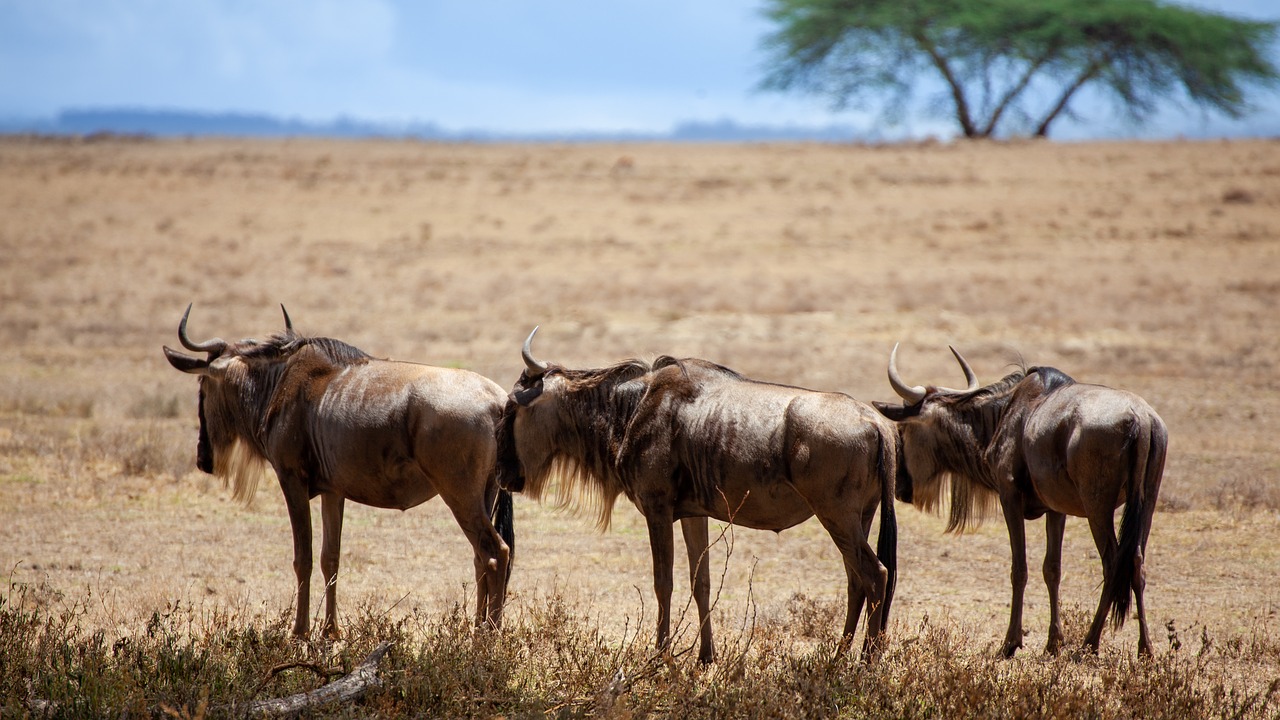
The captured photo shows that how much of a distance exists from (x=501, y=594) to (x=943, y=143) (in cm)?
3755

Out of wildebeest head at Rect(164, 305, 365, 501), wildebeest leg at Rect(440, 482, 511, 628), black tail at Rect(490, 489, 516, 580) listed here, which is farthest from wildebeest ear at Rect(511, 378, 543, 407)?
wildebeest head at Rect(164, 305, 365, 501)

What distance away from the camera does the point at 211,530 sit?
922cm

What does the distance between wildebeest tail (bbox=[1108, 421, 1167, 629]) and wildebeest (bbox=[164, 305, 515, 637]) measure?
11.3 feet

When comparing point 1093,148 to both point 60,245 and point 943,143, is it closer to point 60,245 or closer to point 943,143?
point 943,143

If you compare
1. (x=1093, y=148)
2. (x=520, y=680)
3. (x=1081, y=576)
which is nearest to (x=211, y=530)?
(x=520, y=680)

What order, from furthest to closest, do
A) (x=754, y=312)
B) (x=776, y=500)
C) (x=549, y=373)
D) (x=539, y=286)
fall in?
(x=539, y=286), (x=754, y=312), (x=549, y=373), (x=776, y=500)

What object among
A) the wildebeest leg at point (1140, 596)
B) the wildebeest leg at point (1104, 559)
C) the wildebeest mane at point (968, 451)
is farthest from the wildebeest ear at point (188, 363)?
the wildebeest leg at point (1140, 596)

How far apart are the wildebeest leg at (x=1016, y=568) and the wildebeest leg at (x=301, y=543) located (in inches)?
161

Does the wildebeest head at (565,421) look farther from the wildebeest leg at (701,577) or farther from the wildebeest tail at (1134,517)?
the wildebeest tail at (1134,517)

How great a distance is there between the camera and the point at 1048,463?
6.79 m

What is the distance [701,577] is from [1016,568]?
6.35ft

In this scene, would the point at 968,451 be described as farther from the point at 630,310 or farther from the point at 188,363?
the point at 630,310

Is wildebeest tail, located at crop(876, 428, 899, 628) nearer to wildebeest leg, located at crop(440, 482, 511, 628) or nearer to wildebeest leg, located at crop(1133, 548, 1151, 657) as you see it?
wildebeest leg, located at crop(1133, 548, 1151, 657)

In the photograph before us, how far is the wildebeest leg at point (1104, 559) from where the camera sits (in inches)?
256
